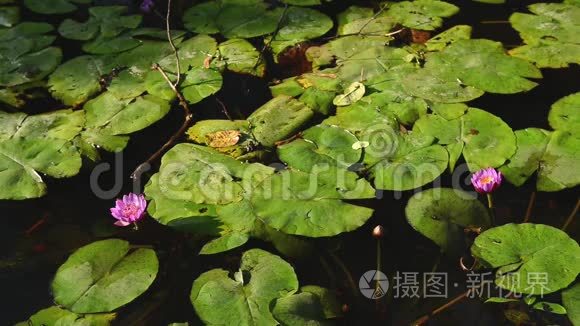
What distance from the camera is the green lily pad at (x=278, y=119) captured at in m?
2.25

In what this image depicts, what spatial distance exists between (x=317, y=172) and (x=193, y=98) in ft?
2.59

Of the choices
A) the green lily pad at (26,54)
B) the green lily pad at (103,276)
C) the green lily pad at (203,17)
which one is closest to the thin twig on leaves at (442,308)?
the green lily pad at (103,276)

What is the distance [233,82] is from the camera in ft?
8.66

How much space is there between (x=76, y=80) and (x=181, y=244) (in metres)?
1.21

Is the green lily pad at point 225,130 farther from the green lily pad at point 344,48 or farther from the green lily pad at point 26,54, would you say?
the green lily pad at point 26,54

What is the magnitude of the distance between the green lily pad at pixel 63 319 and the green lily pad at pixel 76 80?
3.81 ft

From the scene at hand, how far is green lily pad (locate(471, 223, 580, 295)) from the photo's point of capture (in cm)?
166

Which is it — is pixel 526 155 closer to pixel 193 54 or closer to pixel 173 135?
pixel 173 135

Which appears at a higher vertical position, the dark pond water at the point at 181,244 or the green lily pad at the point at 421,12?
the green lily pad at the point at 421,12

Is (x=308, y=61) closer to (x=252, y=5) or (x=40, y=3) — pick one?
(x=252, y=5)

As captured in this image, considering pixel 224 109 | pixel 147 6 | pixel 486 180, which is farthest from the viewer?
pixel 147 6

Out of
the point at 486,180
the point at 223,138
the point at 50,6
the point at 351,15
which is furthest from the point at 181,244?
the point at 50,6

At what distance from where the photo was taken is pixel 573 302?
1627 millimetres

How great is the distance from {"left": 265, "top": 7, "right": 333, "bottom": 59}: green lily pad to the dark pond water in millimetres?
591
